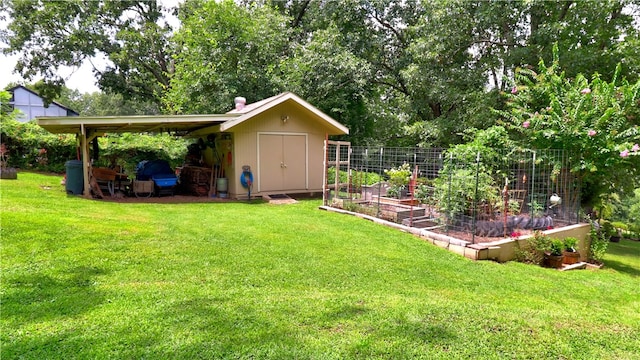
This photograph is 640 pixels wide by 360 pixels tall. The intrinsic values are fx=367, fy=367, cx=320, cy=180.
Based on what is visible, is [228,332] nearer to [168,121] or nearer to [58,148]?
[168,121]

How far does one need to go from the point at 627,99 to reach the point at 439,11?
7.98 meters

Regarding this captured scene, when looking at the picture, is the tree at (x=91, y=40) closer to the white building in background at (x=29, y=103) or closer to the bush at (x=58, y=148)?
the bush at (x=58, y=148)

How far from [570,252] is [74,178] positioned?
11444 millimetres

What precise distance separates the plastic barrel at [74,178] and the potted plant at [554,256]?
1081 centimetres

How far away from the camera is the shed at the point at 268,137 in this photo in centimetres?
1036

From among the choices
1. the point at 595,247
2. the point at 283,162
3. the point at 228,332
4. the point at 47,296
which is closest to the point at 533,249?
the point at 595,247

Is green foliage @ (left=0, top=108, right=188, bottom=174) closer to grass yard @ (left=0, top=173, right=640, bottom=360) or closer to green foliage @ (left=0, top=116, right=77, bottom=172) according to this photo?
green foliage @ (left=0, top=116, right=77, bottom=172)

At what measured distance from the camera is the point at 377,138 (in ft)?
63.2

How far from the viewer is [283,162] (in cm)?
1163

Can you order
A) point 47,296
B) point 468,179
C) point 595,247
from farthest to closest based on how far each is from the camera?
A: 1. point 595,247
2. point 468,179
3. point 47,296

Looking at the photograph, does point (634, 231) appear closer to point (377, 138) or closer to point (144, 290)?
point (377, 138)

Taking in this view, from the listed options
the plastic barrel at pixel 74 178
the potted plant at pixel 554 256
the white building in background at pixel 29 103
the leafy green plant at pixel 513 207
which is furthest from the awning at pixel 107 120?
the white building in background at pixel 29 103

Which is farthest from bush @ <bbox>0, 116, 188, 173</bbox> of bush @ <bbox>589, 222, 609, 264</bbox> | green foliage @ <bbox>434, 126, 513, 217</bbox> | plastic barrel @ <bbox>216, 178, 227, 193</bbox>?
bush @ <bbox>589, 222, 609, 264</bbox>

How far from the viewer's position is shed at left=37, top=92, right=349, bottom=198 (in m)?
10.4
